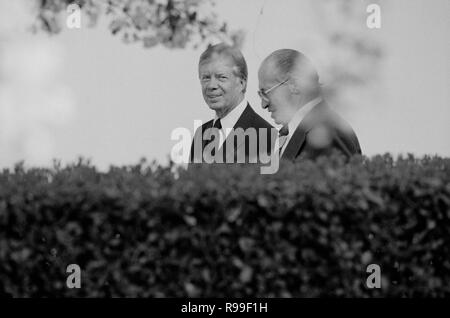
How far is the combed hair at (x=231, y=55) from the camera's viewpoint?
6.18 m

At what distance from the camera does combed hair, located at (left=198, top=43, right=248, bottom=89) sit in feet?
20.3

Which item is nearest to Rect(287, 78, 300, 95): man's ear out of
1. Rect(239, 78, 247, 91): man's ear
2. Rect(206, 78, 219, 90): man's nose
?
Rect(239, 78, 247, 91): man's ear

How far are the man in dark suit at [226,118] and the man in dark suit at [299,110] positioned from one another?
0.23 m

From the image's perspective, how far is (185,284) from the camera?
153 inches

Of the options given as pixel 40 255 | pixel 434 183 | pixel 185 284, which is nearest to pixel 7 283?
pixel 40 255

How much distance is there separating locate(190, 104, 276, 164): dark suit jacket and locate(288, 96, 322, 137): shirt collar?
0.45m

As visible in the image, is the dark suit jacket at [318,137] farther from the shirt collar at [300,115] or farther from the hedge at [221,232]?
the hedge at [221,232]

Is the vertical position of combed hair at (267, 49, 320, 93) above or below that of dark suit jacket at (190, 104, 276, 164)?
above

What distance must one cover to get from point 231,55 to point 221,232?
2868 mm

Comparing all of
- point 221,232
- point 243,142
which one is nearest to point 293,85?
point 243,142

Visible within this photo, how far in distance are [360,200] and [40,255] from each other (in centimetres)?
211

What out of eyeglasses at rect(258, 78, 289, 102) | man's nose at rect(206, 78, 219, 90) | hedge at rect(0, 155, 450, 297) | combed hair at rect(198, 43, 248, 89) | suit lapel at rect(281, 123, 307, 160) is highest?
combed hair at rect(198, 43, 248, 89)

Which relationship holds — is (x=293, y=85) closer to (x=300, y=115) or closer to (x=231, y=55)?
(x=300, y=115)

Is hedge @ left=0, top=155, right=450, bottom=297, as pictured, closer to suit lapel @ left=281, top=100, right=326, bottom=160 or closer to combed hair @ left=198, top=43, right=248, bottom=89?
suit lapel @ left=281, top=100, right=326, bottom=160
